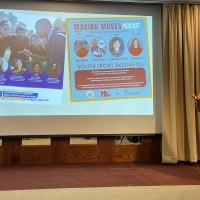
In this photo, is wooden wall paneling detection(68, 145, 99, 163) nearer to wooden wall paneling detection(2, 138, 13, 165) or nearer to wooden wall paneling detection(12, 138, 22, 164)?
wooden wall paneling detection(12, 138, 22, 164)

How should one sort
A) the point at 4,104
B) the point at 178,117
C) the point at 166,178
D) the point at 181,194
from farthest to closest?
the point at 178,117 < the point at 4,104 < the point at 166,178 < the point at 181,194

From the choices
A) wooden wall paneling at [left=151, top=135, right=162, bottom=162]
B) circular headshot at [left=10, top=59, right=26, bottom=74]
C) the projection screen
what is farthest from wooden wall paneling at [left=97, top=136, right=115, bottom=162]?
circular headshot at [left=10, top=59, right=26, bottom=74]

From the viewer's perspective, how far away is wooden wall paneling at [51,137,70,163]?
11.7 ft

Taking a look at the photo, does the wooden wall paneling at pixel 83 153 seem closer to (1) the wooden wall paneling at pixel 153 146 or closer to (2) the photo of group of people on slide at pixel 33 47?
(1) the wooden wall paneling at pixel 153 146

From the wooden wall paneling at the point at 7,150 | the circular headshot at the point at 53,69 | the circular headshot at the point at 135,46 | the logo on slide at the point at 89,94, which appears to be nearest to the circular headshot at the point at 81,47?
the circular headshot at the point at 53,69

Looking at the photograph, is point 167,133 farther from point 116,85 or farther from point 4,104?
point 4,104

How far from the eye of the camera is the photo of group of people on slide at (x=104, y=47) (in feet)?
11.7

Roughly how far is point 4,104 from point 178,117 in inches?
93.7

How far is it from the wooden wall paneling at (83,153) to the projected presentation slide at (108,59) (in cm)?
69

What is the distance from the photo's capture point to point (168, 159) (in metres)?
3.51

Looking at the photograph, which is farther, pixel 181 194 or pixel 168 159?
pixel 168 159

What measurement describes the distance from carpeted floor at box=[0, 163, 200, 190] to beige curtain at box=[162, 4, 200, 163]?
33cm

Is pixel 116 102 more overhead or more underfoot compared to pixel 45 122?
more overhead

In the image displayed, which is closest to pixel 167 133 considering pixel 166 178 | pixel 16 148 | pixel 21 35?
pixel 166 178
